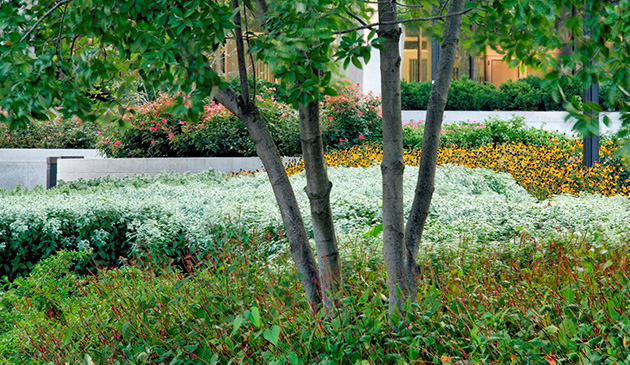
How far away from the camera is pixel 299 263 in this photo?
9.53 ft

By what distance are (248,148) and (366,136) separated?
267 centimetres

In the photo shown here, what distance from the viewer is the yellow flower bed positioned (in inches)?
357

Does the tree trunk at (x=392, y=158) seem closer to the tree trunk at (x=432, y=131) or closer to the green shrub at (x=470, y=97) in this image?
the tree trunk at (x=432, y=131)

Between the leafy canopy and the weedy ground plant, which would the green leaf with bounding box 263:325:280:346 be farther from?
the leafy canopy

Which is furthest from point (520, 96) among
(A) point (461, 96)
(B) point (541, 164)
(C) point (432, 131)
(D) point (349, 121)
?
(C) point (432, 131)

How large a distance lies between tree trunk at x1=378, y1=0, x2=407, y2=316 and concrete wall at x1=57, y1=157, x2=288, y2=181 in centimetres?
792

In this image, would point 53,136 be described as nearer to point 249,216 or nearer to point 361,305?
point 249,216

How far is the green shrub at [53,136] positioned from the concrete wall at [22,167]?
5.59ft

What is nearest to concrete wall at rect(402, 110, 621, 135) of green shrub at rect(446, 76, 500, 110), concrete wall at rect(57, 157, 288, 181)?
green shrub at rect(446, 76, 500, 110)

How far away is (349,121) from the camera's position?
12352mm

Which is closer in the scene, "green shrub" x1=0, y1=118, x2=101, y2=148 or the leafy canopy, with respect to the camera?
the leafy canopy

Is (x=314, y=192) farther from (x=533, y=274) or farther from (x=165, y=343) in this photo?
(x=533, y=274)

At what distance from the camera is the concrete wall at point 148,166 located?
10.6m

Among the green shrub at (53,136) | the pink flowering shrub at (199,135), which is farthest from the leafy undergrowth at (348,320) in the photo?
the green shrub at (53,136)
